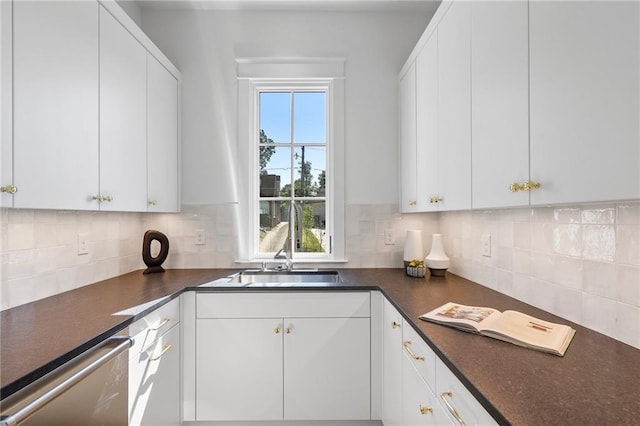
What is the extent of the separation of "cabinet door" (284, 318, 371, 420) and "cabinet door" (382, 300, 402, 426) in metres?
0.12

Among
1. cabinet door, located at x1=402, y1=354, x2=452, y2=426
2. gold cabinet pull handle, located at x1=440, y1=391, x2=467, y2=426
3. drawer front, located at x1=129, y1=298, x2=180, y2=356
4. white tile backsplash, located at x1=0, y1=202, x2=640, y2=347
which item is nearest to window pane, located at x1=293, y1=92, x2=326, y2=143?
white tile backsplash, located at x1=0, y1=202, x2=640, y2=347

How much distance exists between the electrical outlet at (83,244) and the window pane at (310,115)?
4.98 feet

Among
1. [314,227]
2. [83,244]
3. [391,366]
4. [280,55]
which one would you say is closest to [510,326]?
[391,366]

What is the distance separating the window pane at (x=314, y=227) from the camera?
8.50ft

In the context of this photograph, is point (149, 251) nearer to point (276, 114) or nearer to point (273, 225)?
point (273, 225)

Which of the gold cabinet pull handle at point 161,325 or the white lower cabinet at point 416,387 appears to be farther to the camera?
the gold cabinet pull handle at point 161,325

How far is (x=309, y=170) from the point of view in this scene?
261 centimetres

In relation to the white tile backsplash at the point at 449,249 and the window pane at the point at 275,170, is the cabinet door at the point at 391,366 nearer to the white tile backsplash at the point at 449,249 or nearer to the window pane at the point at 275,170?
the white tile backsplash at the point at 449,249

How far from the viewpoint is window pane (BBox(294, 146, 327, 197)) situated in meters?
2.60

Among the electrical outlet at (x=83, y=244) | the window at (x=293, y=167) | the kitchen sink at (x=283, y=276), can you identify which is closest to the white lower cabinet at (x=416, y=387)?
the kitchen sink at (x=283, y=276)

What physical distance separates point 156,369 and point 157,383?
0.23 feet

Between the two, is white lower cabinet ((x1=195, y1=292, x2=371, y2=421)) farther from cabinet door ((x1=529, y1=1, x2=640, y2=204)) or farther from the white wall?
cabinet door ((x1=529, y1=1, x2=640, y2=204))

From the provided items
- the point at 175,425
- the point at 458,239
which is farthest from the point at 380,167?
the point at 175,425

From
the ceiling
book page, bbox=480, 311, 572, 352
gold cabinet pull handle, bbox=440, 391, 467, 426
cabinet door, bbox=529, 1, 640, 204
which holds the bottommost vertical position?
gold cabinet pull handle, bbox=440, 391, 467, 426
